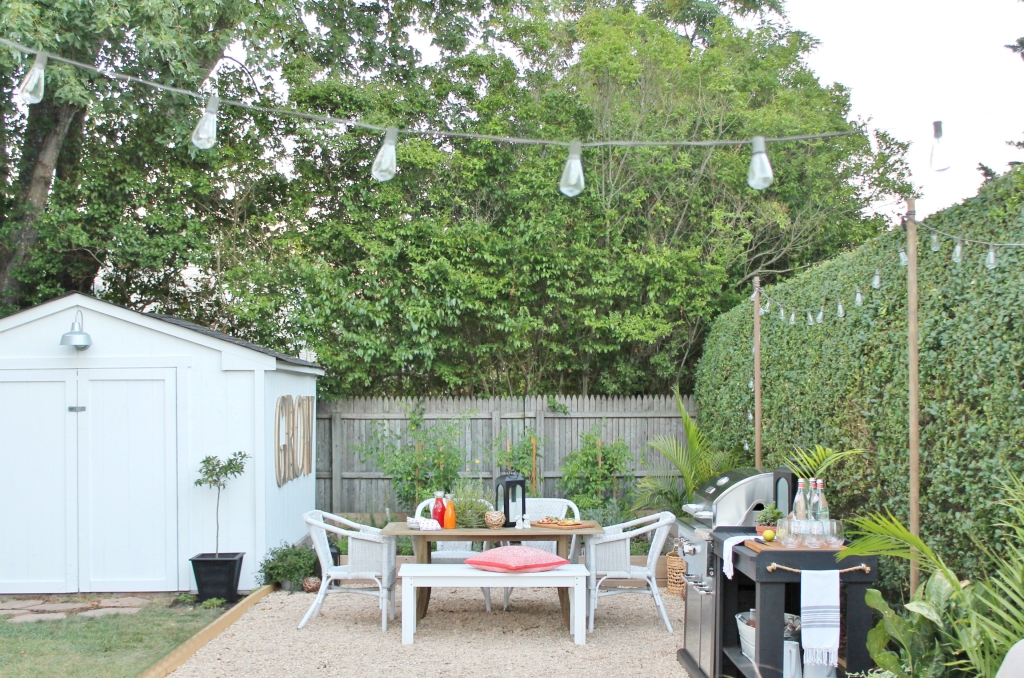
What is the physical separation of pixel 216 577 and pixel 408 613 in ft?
6.63

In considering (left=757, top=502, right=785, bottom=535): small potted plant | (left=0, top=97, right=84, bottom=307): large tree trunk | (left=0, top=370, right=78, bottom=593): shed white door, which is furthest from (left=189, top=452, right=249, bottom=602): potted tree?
(left=0, top=97, right=84, bottom=307): large tree trunk

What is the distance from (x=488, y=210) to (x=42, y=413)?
5.73m

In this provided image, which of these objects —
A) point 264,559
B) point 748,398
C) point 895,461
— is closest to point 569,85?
point 748,398

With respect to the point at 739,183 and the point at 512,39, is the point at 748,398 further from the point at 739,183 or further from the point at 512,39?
the point at 512,39

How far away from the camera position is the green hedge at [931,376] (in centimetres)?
381

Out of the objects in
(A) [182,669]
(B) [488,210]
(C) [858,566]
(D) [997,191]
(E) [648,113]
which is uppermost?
(E) [648,113]

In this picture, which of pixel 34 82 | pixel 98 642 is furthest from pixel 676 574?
pixel 34 82

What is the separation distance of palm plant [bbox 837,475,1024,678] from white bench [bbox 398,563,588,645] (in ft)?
8.14

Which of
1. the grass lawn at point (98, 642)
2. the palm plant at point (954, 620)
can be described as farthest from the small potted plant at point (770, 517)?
the grass lawn at point (98, 642)

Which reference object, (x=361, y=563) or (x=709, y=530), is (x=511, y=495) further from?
(x=709, y=530)

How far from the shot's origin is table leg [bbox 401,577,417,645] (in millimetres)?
6027

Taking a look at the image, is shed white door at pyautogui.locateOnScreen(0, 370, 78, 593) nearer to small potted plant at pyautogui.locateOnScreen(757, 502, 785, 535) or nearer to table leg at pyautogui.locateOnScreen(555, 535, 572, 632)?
table leg at pyautogui.locateOnScreen(555, 535, 572, 632)

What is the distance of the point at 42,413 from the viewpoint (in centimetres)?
770

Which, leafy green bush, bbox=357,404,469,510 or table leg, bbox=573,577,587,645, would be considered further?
leafy green bush, bbox=357,404,469,510
